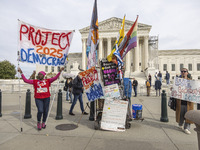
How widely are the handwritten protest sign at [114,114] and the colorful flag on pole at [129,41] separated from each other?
5.92 ft

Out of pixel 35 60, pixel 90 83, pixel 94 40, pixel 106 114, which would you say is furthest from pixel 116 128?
pixel 35 60

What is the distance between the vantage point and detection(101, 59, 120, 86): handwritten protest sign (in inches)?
191

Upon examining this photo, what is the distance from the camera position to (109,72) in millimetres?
4914

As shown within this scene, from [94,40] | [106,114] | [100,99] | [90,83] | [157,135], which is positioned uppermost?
[94,40]

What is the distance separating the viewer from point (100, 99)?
5277mm

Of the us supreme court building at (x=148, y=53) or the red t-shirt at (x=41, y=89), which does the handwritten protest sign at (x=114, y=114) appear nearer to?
the red t-shirt at (x=41, y=89)

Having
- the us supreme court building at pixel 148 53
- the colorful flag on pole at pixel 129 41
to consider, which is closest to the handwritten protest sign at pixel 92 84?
the colorful flag on pole at pixel 129 41

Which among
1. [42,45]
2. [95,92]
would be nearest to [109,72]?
[95,92]

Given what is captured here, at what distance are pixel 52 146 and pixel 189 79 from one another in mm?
4752

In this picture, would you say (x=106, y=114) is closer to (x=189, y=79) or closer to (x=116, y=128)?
(x=116, y=128)

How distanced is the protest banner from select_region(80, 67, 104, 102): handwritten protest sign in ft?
0.81

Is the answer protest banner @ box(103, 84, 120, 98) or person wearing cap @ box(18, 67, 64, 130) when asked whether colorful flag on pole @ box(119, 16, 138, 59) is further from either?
person wearing cap @ box(18, 67, 64, 130)

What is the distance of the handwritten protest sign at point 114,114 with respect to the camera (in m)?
4.72

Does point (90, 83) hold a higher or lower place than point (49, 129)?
higher
